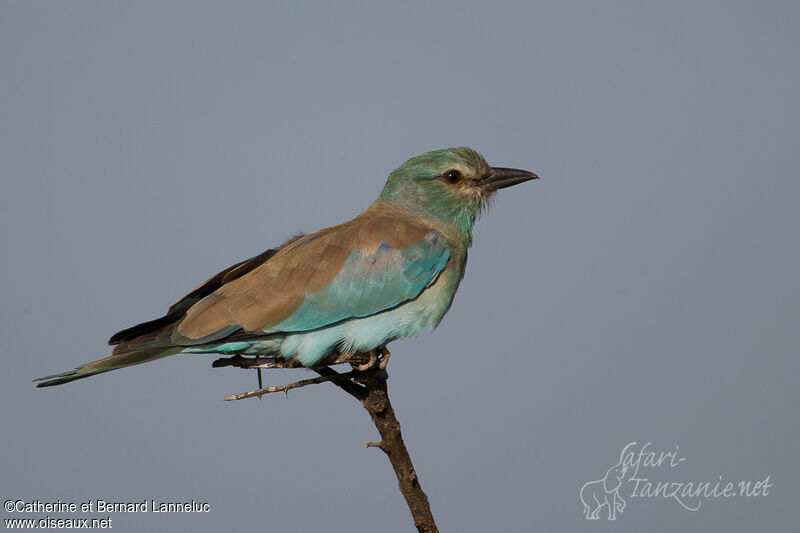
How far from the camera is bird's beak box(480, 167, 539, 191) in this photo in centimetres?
488

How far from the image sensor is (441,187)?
15.5 ft

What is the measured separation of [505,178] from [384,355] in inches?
54.0

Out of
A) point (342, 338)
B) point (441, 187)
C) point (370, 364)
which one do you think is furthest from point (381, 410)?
point (441, 187)

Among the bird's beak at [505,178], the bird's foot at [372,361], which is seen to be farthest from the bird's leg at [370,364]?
the bird's beak at [505,178]

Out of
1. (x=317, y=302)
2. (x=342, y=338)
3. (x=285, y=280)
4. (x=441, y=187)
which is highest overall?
(x=441, y=187)

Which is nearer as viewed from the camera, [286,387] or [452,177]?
[286,387]

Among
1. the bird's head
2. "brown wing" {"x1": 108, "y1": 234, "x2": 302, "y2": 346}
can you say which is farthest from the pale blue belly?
the bird's head

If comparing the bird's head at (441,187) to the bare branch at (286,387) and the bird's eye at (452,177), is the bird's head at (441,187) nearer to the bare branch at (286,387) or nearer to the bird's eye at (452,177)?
the bird's eye at (452,177)

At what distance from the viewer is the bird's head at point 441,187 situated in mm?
4730

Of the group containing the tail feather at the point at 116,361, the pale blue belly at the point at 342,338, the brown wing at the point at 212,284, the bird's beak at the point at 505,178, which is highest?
the bird's beak at the point at 505,178

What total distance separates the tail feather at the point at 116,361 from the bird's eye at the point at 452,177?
1.72 metres

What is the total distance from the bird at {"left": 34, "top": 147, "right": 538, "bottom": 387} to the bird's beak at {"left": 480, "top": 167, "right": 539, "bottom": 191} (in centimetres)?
52

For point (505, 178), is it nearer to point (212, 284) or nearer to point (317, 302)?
point (317, 302)

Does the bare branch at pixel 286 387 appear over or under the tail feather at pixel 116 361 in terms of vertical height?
under
